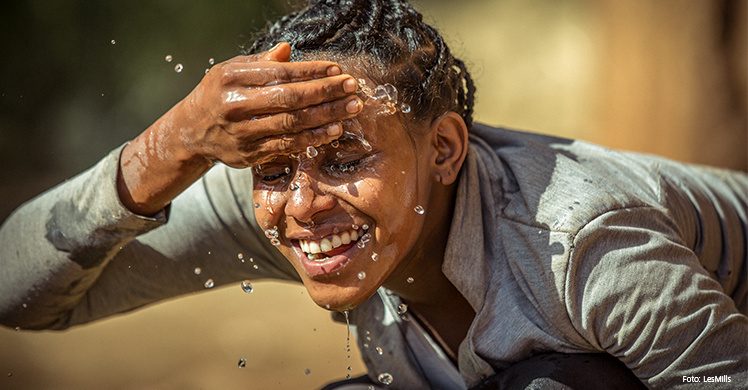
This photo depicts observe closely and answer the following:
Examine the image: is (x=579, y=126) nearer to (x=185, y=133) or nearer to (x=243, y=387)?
(x=243, y=387)

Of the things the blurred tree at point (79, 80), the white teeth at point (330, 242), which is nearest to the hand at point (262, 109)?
the white teeth at point (330, 242)

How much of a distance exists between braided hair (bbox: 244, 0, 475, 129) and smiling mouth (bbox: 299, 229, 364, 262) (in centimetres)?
32

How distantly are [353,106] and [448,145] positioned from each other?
16.1 inches

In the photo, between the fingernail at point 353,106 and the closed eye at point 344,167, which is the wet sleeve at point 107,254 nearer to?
the closed eye at point 344,167

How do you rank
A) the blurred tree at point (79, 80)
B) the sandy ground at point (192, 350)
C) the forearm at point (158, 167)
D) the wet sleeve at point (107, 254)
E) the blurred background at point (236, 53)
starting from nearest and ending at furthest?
the forearm at point (158, 167), the wet sleeve at point (107, 254), the sandy ground at point (192, 350), the blurred background at point (236, 53), the blurred tree at point (79, 80)

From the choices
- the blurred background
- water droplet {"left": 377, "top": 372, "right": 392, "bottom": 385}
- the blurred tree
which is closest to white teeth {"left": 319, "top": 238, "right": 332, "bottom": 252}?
water droplet {"left": 377, "top": 372, "right": 392, "bottom": 385}

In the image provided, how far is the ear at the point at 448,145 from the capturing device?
158 centimetres

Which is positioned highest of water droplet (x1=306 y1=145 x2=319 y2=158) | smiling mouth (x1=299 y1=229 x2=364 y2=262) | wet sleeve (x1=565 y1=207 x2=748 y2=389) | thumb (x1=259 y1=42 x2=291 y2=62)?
thumb (x1=259 y1=42 x2=291 y2=62)

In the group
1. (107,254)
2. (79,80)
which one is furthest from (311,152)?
(79,80)

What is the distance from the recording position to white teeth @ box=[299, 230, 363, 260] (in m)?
1.44

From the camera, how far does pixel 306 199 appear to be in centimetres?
139

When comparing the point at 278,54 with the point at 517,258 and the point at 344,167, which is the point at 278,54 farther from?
the point at 517,258

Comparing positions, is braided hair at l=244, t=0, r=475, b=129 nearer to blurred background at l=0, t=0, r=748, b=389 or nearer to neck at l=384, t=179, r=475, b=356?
neck at l=384, t=179, r=475, b=356

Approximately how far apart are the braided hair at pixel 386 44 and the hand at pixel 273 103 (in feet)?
0.65
